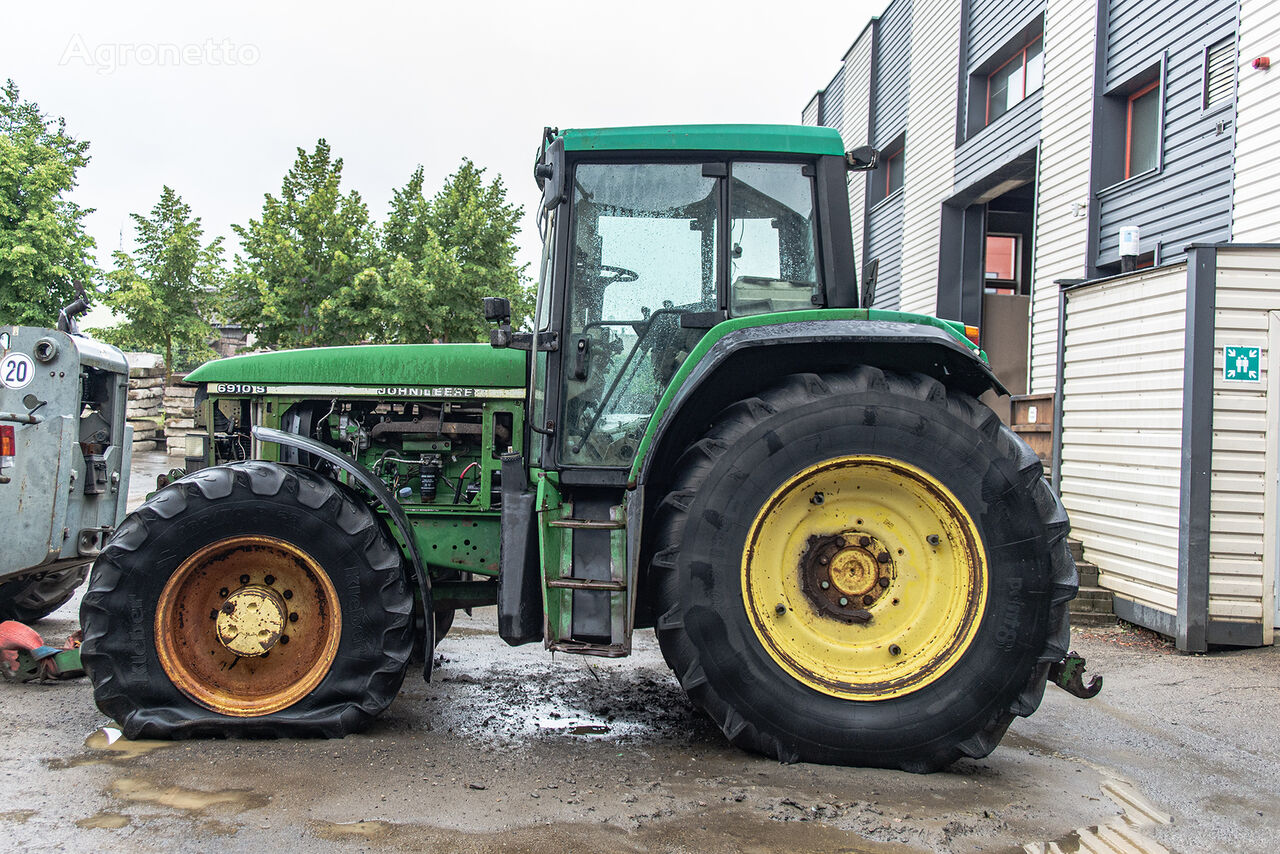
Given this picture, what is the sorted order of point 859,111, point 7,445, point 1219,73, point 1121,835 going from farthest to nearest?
point 859,111
point 1219,73
point 7,445
point 1121,835

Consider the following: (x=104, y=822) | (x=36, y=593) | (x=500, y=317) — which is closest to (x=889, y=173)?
(x=500, y=317)

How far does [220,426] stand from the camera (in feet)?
14.1

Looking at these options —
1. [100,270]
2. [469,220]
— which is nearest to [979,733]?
[469,220]

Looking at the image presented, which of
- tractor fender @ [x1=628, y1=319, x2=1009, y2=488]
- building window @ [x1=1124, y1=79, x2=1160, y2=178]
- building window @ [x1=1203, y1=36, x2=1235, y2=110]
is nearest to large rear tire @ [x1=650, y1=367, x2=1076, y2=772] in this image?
tractor fender @ [x1=628, y1=319, x2=1009, y2=488]

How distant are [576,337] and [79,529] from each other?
327 centimetres

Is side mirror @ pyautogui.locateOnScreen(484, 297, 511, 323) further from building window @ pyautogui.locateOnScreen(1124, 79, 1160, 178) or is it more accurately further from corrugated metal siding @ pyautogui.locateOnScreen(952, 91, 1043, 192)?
corrugated metal siding @ pyautogui.locateOnScreen(952, 91, 1043, 192)

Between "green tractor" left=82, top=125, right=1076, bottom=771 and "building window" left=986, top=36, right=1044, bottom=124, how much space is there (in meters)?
8.94

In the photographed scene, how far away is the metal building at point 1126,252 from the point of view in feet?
18.1

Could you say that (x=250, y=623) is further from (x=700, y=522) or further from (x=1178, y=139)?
(x=1178, y=139)

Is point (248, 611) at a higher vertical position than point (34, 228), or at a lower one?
lower

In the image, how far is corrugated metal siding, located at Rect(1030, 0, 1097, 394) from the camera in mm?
9672

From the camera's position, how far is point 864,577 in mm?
3414

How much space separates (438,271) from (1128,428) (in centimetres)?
1540

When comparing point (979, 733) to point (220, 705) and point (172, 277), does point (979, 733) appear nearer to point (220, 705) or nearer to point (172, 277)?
point (220, 705)
